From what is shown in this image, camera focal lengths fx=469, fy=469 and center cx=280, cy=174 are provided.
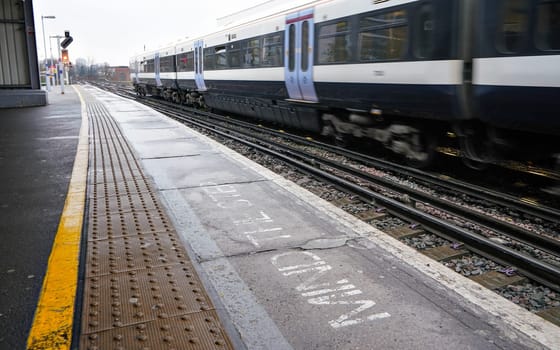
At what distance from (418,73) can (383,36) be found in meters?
1.12

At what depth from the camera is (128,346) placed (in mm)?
2584

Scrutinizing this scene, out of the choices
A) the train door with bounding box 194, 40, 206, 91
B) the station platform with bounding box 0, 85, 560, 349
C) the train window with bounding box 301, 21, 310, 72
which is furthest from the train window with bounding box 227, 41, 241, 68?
Result: the station platform with bounding box 0, 85, 560, 349

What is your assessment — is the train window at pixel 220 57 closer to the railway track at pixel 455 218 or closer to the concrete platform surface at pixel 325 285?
the railway track at pixel 455 218

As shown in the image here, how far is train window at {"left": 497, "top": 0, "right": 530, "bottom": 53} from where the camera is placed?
17.8ft

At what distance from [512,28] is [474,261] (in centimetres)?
305

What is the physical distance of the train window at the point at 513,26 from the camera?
214 inches

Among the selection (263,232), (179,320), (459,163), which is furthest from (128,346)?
(459,163)

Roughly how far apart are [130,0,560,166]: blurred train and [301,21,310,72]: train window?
0.02 m

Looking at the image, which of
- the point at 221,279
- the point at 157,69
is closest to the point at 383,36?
the point at 221,279

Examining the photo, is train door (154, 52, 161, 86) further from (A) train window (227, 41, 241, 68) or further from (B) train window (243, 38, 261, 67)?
(B) train window (243, 38, 261, 67)

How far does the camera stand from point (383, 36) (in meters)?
7.78

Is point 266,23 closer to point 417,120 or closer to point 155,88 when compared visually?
point 417,120

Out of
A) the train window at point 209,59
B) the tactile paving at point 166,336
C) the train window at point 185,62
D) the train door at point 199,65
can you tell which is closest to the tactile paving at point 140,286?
the tactile paving at point 166,336

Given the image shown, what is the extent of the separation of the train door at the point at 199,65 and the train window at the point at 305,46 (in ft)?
27.0
